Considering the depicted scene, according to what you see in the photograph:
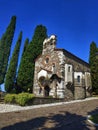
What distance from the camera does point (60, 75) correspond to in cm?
2736

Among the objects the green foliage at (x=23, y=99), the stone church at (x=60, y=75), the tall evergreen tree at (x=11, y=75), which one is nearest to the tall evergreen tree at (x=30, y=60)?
the tall evergreen tree at (x=11, y=75)

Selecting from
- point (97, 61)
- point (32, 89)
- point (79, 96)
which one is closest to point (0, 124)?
point (79, 96)

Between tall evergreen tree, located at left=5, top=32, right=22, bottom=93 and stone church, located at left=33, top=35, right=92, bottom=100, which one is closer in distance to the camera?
stone church, located at left=33, top=35, right=92, bottom=100

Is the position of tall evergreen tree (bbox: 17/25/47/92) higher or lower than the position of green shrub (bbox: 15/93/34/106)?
higher

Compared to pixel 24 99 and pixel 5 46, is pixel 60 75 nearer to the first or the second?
pixel 24 99

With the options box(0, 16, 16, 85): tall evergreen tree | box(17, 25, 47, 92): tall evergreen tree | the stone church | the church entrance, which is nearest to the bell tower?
the stone church

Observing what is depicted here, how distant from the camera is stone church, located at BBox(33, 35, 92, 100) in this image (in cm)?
2733

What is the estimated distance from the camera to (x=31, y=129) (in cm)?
947

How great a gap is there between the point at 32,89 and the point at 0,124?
22169mm

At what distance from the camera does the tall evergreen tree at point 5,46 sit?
114 ft

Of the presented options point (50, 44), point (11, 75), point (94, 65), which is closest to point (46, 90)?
point (11, 75)

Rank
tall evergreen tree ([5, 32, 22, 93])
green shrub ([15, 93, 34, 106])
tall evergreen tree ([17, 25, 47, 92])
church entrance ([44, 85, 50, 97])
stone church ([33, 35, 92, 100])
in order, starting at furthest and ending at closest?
tall evergreen tree ([17, 25, 47, 92]) → tall evergreen tree ([5, 32, 22, 93]) → church entrance ([44, 85, 50, 97]) → stone church ([33, 35, 92, 100]) → green shrub ([15, 93, 34, 106])

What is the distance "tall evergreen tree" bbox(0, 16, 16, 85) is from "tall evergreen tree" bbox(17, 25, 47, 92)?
391 cm

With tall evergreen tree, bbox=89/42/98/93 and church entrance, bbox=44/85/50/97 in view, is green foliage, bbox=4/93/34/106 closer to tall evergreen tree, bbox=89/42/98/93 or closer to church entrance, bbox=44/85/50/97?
church entrance, bbox=44/85/50/97
